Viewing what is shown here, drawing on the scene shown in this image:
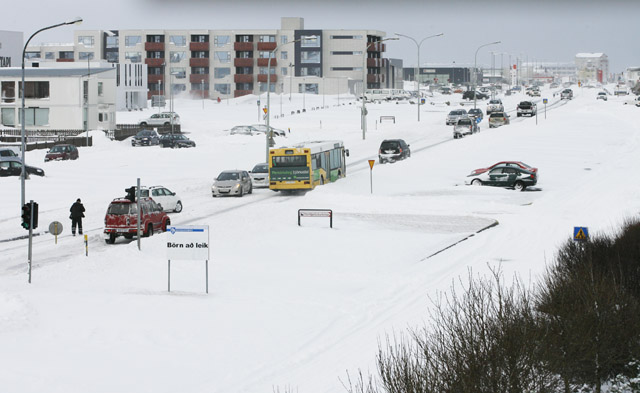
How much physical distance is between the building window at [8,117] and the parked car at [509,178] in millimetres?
53487

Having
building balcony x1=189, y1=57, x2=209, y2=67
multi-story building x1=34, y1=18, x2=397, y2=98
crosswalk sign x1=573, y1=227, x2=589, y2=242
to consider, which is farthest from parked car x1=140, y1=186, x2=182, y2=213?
building balcony x1=189, y1=57, x2=209, y2=67

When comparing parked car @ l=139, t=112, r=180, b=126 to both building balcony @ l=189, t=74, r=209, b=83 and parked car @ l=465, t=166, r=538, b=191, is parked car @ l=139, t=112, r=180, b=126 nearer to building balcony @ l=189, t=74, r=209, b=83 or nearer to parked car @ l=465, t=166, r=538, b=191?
parked car @ l=465, t=166, r=538, b=191

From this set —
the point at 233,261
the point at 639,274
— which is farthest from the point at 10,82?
the point at 639,274

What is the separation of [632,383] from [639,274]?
22.1ft

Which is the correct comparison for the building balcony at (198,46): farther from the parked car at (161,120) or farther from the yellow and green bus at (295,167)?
the yellow and green bus at (295,167)

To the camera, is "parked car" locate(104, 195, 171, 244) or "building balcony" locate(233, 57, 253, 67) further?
"building balcony" locate(233, 57, 253, 67)

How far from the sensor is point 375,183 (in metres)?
50.9

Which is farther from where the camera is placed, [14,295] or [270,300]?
[270,300]

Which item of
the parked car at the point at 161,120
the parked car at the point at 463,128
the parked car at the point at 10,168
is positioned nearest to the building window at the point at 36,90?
the parked car at the point at 161,120

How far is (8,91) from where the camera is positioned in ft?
280

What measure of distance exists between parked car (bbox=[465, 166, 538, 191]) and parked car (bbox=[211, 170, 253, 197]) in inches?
505

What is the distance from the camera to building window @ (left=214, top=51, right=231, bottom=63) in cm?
16138

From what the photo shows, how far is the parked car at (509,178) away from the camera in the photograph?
48.2m

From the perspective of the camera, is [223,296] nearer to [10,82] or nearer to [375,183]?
[375,183]
